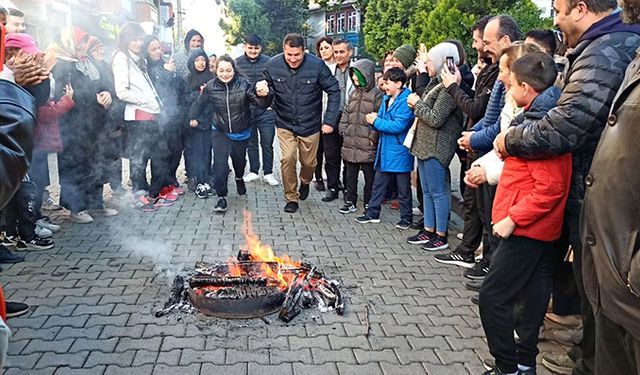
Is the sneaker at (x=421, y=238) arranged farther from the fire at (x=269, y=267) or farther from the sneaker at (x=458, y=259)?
the fire at (x=269, y=267)

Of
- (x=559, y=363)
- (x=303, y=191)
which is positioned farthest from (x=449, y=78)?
(x=303, y=191)

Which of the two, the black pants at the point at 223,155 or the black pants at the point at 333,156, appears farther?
the black pants at the point at 333,156

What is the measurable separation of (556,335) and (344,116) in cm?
441

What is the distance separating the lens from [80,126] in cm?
683

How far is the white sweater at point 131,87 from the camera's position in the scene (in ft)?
23.8

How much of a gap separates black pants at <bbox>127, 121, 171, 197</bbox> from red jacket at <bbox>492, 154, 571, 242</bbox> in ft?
19.0

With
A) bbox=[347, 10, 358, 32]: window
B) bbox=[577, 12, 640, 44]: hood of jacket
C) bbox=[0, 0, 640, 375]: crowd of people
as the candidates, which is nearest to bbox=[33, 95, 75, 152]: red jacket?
bbox=[0, 0, 640, 375]: crowd of people

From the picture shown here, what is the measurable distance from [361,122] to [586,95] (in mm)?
4637

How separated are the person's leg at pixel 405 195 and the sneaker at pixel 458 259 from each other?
1.28m

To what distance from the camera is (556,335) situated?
13.4 feet

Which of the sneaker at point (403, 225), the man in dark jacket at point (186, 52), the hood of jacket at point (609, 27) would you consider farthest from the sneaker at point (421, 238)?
the man in dark jacket at point (186, 52)

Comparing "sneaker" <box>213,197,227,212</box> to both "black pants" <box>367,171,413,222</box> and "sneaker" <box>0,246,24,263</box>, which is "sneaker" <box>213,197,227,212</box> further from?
"sneaker" <box>0,246,24,263</box>

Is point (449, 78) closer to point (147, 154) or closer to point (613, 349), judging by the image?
point (613, 349)

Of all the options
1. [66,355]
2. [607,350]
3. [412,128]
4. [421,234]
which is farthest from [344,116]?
[607,350]
